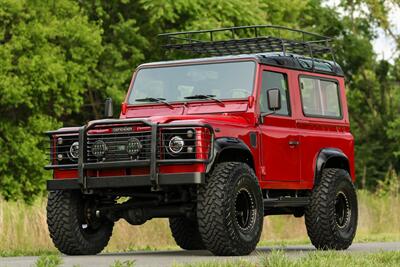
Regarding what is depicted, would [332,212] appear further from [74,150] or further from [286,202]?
[74,150]

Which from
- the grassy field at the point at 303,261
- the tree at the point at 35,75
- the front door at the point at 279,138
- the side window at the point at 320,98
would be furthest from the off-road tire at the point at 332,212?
the tree at the point at 35,75

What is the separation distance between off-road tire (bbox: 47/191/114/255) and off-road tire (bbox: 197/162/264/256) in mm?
1820

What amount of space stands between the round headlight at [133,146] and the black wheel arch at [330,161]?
3.37 metres

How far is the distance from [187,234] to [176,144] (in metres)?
3.76

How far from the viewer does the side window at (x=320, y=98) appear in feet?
54.7

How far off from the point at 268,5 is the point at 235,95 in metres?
26.4

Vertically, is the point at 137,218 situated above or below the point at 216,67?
below

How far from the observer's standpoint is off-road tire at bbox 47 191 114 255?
1471 centimetres

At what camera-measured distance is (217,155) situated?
548 inches

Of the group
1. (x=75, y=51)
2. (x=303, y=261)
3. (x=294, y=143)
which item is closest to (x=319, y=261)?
(x=303, y=261)

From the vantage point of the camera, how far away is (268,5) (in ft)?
136

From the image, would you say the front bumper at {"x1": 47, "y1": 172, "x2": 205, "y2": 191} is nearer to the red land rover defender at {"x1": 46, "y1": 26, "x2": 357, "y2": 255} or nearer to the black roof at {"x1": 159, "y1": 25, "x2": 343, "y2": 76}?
the red land rover defender at {"x1": 46, "y1": 26, "x2": 357, "y2": 255}

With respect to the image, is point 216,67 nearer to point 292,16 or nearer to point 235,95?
point 235,95

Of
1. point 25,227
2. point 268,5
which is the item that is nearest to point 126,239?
point 25,227
